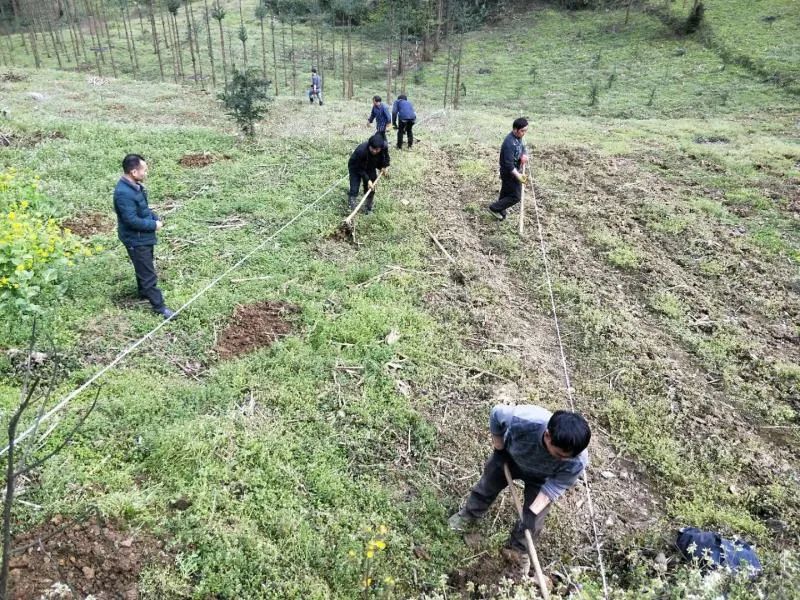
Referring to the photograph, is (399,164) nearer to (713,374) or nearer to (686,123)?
(713,374)

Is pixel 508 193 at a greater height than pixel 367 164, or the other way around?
pixel 367 164

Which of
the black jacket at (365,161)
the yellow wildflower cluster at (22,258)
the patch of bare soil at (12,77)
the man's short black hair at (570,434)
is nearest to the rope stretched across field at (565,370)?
the man's short black hair at (570,434)

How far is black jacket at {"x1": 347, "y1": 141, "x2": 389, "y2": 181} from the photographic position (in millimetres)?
8555

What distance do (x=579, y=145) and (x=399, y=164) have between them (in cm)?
558

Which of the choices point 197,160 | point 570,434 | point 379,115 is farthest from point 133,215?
point 379,115

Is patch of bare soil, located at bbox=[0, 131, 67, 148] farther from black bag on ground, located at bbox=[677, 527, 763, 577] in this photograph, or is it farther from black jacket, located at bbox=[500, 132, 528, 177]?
black bag on ground, located at bbox=[677, 527, 763, 577]

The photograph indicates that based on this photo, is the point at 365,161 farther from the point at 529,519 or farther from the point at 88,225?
the point at 529,519

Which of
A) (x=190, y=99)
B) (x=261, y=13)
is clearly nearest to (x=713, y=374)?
(x=190, y=99)

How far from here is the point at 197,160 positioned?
1108cm

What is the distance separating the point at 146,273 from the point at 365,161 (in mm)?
4167

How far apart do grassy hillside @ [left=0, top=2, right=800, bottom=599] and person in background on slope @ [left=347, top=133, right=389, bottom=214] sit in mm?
477

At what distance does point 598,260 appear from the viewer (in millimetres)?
8242

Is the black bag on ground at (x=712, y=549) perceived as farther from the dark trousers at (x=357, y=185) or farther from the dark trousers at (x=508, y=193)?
the dark trousers at (x=357, y=185)

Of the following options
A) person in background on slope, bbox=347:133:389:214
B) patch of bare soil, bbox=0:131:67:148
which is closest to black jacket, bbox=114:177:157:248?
person in background on slope, bbox=347:133:389:214
